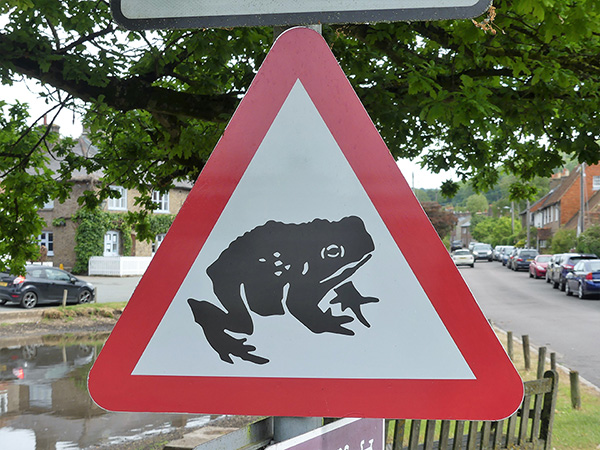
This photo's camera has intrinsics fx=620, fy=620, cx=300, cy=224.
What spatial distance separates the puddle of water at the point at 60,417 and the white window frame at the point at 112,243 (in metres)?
30.4

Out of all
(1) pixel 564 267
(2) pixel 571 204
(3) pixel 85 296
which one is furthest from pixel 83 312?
(2) pixel 571 204

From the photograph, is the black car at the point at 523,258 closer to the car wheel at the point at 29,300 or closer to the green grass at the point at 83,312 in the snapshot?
the green grass at the point at 83,312

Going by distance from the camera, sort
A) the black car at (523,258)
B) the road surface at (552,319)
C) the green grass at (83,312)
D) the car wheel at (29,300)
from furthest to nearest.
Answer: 1. the black car at (523,258)
2. the car wheel at (29,300)
3. the green grass at (83,312)
4. the road surface at (552,319)

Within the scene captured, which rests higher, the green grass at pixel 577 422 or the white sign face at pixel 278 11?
the white sign face at pixel 278 11

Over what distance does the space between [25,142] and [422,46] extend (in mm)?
5883

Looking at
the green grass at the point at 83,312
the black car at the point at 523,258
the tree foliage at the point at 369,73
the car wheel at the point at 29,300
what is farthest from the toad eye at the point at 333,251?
the black car at the point at 523,258

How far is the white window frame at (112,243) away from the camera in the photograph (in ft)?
139

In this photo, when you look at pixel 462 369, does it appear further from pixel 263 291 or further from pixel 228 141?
pixel 228 141

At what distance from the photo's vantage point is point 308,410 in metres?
1.53

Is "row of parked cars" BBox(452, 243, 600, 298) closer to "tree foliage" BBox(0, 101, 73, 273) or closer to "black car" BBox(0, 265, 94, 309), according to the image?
"tree foliage" BBox(0, 101, 73, 273)

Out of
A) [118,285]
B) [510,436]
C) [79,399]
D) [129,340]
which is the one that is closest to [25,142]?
[79,399]

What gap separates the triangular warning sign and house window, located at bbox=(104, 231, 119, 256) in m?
42.7

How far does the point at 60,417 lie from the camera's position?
921 cm

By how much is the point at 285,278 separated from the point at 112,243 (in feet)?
142
